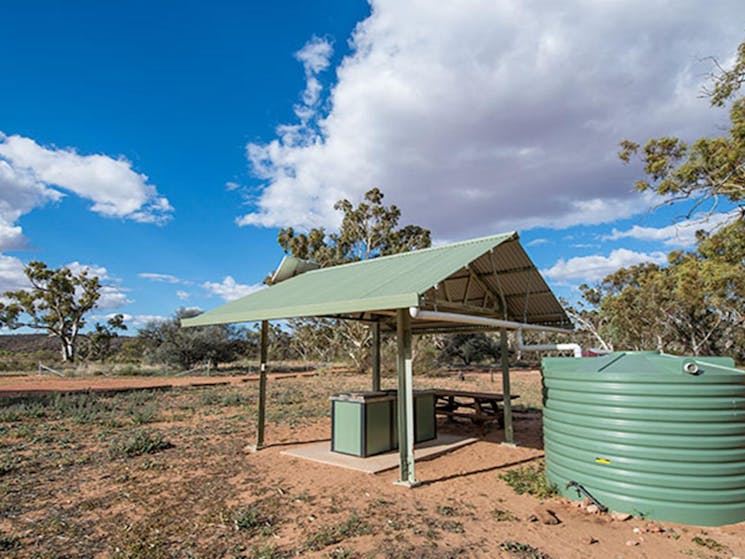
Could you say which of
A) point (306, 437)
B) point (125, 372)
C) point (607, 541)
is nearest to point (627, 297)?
point (306, 437)

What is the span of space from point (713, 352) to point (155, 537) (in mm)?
39313

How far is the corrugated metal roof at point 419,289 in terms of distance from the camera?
598cm

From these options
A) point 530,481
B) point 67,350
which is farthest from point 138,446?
point 67,350

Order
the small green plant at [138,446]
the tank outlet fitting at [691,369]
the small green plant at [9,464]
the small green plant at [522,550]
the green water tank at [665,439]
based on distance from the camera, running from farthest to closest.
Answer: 1. the small green plant at [138,446]
2. the small green plant at [9,464]
3. the tank outlet fitting at [691,369]
4. the green water tank at [665,439]
5. the small green plant at [522,550]

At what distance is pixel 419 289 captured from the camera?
17.8 ft

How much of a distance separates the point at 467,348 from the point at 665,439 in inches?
1301

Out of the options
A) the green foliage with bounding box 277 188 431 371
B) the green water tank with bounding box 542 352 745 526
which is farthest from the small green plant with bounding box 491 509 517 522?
the green foliage with bounding box 277 188 431 371

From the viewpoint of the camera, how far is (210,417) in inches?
464

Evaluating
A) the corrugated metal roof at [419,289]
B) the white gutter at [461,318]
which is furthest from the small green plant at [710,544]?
the corrugated metal roof at [419,289]

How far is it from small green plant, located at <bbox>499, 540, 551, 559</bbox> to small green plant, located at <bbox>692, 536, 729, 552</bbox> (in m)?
1.49

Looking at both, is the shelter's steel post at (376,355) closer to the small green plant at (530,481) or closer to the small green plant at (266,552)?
the small green plant at (530,481)

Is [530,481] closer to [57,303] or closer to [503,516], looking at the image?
[503,516]

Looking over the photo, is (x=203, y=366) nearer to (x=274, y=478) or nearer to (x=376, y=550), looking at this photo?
(x=274, y=478)

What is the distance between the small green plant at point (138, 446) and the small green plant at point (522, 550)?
642cm
